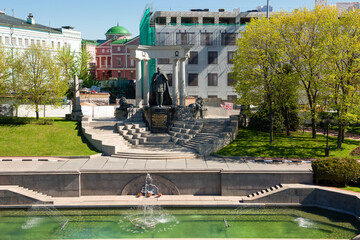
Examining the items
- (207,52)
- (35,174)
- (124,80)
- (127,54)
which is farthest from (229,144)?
(127,54)

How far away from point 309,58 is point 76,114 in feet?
75.2

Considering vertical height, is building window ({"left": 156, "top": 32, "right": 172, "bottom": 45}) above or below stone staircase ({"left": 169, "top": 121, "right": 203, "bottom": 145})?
above

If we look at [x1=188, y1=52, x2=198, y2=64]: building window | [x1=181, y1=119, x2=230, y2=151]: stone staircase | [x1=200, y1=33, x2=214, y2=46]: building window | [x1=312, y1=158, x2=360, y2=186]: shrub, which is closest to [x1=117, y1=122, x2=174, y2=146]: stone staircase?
[x1=181, y1=119, x2=230, y2=151]: stone staircase

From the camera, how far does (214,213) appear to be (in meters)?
22.2

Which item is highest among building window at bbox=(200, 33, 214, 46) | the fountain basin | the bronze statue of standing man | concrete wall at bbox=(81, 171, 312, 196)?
building window at bbox=(200, 33, 214, 46)

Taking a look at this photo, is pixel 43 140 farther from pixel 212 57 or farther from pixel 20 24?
pixel 20 24

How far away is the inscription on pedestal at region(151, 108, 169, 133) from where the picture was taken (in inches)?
1356

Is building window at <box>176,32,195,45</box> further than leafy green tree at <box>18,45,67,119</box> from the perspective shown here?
Yes

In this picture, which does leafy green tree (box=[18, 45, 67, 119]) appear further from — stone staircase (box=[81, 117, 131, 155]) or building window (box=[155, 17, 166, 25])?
building window (box=[155, 17, 166, 25])

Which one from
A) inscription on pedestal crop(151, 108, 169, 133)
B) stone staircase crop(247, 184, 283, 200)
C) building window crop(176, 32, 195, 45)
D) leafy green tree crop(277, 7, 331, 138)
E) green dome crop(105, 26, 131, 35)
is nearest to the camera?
stone staircase crop(247, 184, 283, 200)

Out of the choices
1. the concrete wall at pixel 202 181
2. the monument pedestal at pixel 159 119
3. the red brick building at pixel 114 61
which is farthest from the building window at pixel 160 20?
the concrete wall at pixel 202 181

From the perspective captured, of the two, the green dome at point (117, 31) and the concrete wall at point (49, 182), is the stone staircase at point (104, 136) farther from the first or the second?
the green dome at point (117, 31)

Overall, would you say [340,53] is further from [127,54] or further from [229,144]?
[127,54]

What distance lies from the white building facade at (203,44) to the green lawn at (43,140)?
76.6ft
